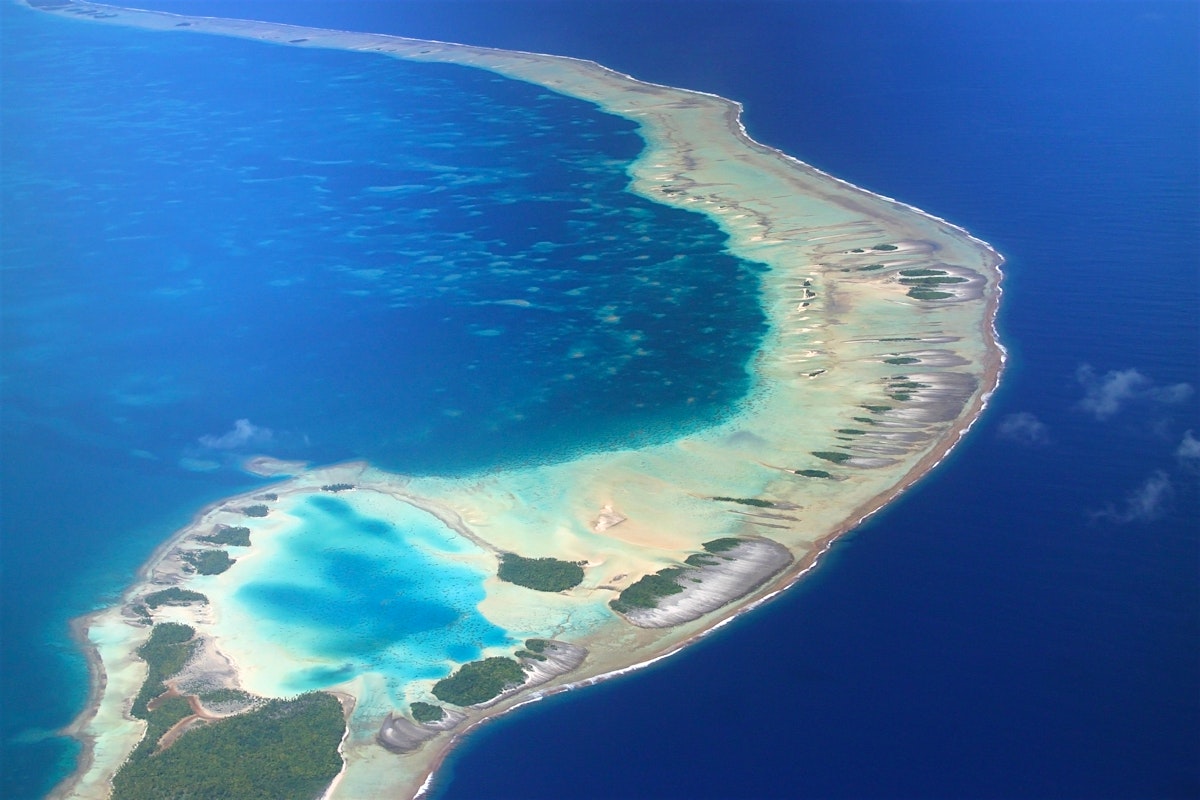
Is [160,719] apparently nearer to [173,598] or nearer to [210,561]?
[173,598]

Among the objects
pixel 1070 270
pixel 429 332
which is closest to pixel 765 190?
pixel 1070 270

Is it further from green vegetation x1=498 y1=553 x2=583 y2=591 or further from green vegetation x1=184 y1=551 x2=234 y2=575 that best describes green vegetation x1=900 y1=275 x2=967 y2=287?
green vegetation x1=184 y1=551 x2=234 y2=575

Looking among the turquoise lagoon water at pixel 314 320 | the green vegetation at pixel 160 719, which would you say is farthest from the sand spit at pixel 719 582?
the green vegetation at pixel 160 719

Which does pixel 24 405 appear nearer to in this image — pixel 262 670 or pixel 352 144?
pixel 262 670

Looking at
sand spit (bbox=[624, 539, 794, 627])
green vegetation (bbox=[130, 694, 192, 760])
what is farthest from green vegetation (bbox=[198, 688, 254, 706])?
sand spit (bbox=[624, 539, 794, 627])

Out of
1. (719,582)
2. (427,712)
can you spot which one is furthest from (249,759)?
(719,582)

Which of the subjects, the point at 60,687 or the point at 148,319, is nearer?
the point at 60,687
